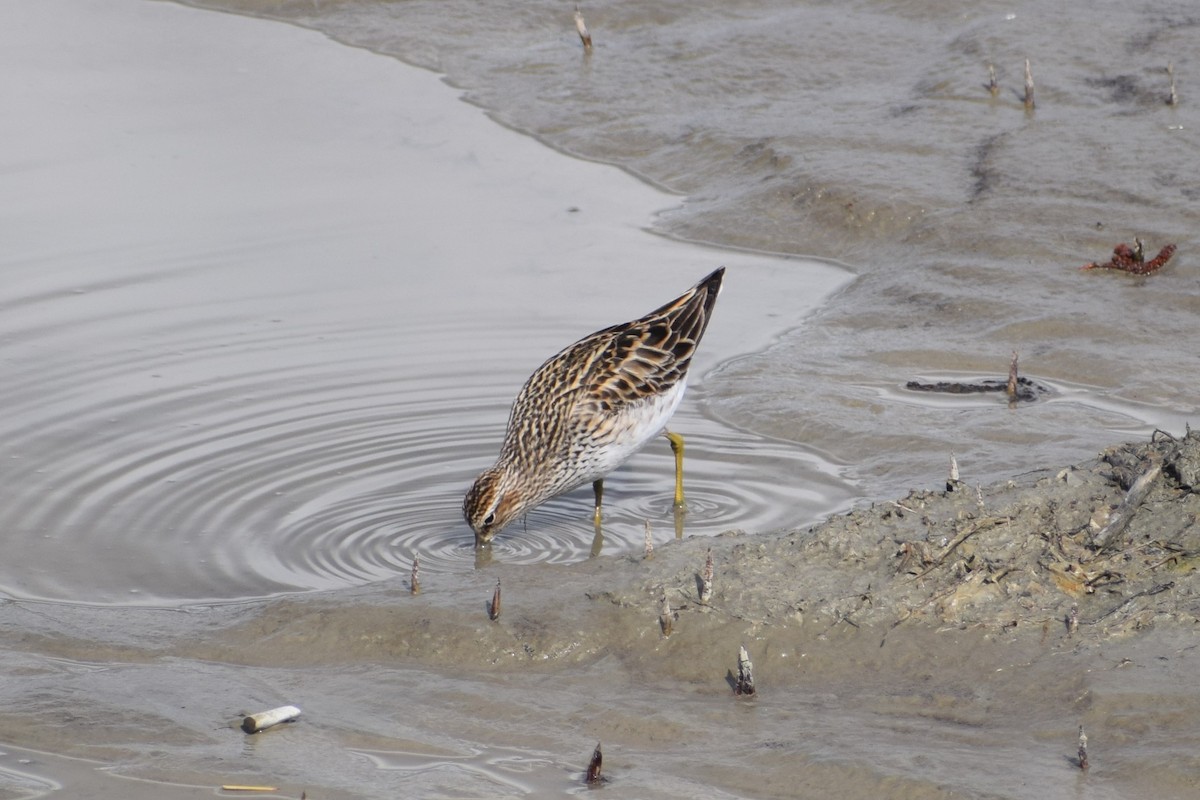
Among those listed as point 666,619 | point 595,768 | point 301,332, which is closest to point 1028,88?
point 301,332

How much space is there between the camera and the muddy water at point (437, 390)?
521 cm

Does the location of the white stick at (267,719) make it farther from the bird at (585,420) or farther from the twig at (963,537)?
the twig at (963,537)

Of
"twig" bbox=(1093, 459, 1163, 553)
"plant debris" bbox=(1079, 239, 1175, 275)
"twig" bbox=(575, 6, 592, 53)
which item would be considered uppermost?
"twig" bbox=(575, 6, 592, 53)

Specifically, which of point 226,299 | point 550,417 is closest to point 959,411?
point 550,417

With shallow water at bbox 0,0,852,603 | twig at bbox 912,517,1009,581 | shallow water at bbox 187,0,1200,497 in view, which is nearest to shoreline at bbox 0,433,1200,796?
twig at bbox 912,517,1009,581

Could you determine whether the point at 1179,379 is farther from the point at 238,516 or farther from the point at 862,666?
the point at 238,516

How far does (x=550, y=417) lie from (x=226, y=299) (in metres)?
3.58

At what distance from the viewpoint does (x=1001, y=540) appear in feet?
19.7

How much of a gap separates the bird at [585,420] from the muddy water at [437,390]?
0.28m

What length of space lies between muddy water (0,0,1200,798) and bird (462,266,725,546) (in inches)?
10.8

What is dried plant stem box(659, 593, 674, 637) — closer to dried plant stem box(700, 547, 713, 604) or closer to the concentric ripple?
dried plant stem box(700, 547, 713, 604)

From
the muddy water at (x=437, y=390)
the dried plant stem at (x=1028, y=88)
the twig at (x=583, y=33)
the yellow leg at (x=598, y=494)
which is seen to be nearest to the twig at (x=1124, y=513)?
the muddy water at (x=437, y=390)

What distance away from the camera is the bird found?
7.46m

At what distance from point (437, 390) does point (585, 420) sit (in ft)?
6.24
